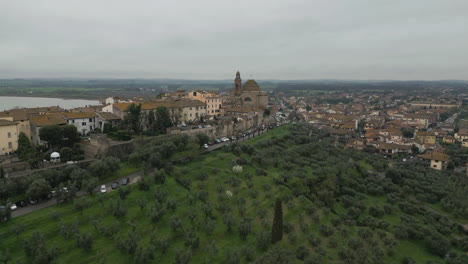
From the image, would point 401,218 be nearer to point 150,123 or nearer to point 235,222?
point 235,222

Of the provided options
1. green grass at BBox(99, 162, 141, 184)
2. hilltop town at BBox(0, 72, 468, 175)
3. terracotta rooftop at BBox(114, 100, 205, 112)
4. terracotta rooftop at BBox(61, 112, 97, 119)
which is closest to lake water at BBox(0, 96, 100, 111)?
hilltop town at BBox(0, 72, 468, 175)

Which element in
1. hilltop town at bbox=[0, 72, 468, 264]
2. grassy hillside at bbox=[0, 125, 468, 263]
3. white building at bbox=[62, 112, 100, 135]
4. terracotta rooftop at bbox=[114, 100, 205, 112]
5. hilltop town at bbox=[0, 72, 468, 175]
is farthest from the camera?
terracotta rooftop at bbox=[114, 100, 205, 112]

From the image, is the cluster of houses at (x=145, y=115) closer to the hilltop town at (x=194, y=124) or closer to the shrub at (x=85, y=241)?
the hilltop town at (x=194, y=124)

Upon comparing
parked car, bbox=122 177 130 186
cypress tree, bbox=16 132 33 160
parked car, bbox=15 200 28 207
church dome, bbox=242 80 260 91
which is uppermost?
church dome, bbox=242 80 260 91

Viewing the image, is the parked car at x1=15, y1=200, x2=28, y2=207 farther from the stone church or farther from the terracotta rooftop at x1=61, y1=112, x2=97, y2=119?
the stone church

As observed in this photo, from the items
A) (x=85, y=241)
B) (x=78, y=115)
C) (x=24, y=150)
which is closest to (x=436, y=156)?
(x=85, y=241)

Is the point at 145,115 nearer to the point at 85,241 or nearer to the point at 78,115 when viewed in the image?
the point at 78,115

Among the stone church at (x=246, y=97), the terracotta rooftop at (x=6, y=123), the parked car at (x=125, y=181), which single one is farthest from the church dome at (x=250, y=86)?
the terracotta rooftop at (x=6, y=123)
